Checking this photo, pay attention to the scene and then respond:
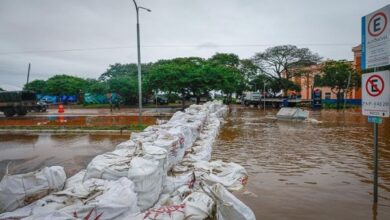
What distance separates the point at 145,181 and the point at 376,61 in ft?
10.6

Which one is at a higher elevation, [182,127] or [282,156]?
[182,127]

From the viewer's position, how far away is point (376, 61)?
11.8ft

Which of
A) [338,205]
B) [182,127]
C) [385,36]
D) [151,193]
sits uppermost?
[385,36]

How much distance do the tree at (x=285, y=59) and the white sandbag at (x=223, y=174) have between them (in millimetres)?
34091

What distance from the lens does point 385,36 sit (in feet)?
11.3

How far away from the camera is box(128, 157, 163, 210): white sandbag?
138 inches

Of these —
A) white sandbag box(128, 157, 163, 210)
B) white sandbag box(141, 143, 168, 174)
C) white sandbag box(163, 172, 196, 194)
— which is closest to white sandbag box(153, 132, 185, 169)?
white sandbag box(141, 143, 168, 174)

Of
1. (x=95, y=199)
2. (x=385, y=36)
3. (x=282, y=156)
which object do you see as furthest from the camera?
(x=282, y=156)

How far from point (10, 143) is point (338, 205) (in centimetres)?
990

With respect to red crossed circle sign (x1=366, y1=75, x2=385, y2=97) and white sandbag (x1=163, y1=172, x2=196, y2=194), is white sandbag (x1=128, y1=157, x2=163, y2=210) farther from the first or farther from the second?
red crossed circle sign (x1=366, y1=75, x2=385, y2=97)

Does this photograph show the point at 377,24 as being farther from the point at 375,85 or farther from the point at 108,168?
the point at 108,168

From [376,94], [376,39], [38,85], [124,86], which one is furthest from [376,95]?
[38,85]

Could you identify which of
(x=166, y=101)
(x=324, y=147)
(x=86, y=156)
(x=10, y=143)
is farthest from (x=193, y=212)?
(x=166, y=101)

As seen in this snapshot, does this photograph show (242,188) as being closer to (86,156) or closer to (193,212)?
(193,212)
